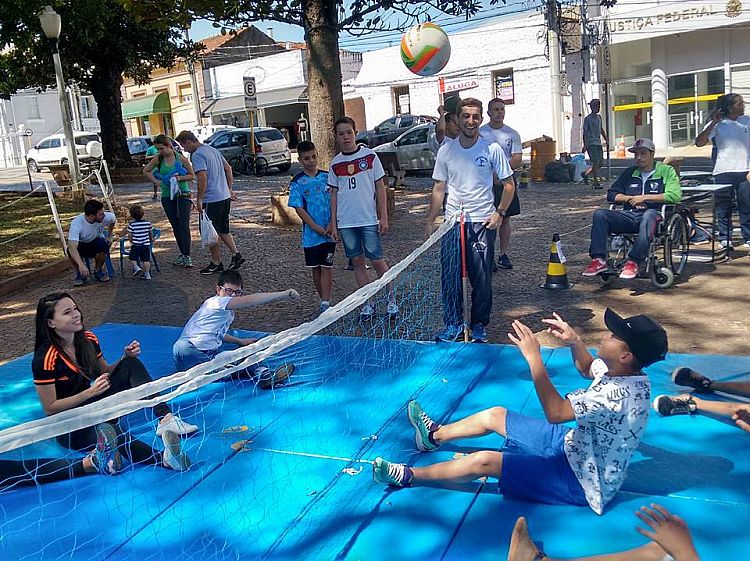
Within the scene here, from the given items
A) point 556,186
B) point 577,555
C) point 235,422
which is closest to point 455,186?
point 235,422

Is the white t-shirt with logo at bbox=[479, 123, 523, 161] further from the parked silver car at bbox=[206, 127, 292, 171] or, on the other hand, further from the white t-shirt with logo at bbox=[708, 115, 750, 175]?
the parked silver car at bbox=[206, 127, 292, 171]

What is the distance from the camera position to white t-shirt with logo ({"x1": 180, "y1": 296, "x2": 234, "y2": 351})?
203 inches

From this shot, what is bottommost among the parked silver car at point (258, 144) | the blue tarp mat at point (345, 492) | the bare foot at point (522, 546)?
the blue tarp mat at point (345, 492)

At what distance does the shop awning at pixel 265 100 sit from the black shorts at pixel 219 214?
27.6 m

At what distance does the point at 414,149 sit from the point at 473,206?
14.3 m

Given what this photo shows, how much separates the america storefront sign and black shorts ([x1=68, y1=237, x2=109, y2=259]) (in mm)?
22123

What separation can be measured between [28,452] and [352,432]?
209cm

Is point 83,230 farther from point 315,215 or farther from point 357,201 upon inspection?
point 357,201

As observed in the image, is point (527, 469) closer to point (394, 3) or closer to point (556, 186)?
point (394, 3)

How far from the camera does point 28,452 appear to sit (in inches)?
180

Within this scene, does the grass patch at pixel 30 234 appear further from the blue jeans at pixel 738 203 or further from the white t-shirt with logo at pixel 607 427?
the blue jeans at pixel 738 203

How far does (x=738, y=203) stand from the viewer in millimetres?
8484

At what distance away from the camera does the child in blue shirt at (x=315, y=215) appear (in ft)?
22.0

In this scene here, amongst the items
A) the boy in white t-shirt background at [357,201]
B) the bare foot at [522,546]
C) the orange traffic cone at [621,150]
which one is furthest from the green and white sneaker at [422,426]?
the orange traffic cone at [621,150]
